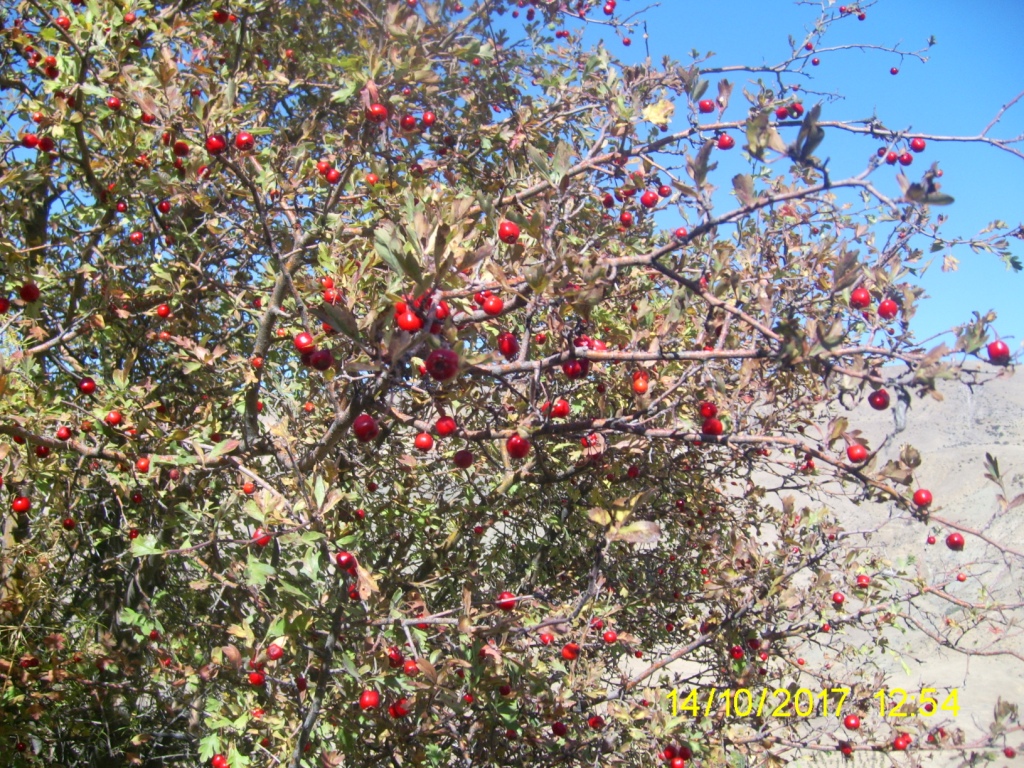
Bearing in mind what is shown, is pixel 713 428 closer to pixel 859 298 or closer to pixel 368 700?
pixel 859 298

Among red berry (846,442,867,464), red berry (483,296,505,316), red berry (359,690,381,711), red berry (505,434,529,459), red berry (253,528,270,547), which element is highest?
red berry (483,296,505,316)

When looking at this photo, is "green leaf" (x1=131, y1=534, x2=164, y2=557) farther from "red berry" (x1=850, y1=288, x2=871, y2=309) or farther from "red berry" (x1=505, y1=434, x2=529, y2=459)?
"red berry" (x1=850, y1=288, x2=871, y2=309)

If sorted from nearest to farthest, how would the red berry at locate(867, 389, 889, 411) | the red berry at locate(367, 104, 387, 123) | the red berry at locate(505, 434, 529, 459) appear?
the red berry at locate(867, 389, 889, 411) < the red berry at locate(505, 434, 529, 459) < the red berry at locate(367, 104, 387, 123)

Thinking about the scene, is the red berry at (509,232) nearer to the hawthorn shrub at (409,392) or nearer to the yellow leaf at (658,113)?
the hawthorn shrub at (409,392)

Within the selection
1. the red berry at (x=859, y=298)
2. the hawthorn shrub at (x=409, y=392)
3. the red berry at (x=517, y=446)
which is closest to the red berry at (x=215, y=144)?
the hawthorn shrub at (x=409, y=392)

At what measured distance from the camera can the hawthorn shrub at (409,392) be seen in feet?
6.13

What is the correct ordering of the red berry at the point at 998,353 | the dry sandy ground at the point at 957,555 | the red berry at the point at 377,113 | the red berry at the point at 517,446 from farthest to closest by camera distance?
the dry sandy ground at the point at 957,555 → the red berry at the point at 377,113 → the red berry at the point at 517,446 → the red berry at the point at 998,353

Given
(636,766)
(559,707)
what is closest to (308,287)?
(559,707)

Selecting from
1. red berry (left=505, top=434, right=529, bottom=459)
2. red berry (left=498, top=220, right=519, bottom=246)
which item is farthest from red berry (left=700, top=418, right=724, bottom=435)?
red berry (left=498, top=220, right=519, bottom=246)

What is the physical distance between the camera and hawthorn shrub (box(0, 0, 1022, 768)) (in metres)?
1.87

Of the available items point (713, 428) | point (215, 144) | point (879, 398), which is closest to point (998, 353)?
point (879, 398)

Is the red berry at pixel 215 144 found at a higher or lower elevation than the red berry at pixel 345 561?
higher

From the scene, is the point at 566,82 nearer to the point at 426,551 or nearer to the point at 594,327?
the point at 594,327

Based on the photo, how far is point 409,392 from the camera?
7.61 feet
